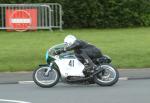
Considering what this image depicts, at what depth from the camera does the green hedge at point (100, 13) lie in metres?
29.8

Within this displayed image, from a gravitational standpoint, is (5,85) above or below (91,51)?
below

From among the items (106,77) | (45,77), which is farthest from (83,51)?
(45,77)

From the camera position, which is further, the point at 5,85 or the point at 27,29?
the point at 27,29

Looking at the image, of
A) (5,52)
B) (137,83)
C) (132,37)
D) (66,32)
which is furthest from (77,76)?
(66,32)

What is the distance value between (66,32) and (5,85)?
1231cm

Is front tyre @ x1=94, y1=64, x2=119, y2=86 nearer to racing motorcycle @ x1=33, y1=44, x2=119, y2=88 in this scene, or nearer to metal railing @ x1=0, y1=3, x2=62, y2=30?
racing motorcycle @ x1=33, y1=44, x2=119, y2=88

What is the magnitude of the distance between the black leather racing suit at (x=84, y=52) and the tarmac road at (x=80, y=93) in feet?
2.08

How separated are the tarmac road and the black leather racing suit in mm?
635

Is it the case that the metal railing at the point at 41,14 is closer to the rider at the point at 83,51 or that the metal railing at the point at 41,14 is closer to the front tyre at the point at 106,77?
the rider at the point at 83,51

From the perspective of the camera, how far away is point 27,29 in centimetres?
2788

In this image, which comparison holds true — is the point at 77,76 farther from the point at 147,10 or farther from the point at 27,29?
the point at 147,10

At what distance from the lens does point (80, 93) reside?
13.5m

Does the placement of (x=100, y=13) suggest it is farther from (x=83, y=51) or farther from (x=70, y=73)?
(x=70, y=73)

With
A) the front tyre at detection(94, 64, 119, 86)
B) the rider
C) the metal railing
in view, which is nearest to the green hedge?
the metal railing
